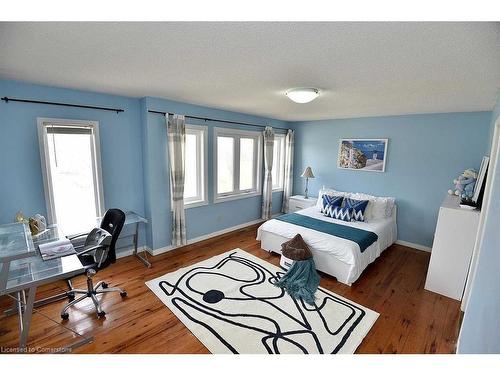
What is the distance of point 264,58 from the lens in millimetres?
1675

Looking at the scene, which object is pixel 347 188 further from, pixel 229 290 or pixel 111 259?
pixel 111 259

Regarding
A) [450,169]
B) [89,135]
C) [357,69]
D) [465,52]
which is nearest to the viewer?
[465,52]

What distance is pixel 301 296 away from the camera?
2518 millimetres

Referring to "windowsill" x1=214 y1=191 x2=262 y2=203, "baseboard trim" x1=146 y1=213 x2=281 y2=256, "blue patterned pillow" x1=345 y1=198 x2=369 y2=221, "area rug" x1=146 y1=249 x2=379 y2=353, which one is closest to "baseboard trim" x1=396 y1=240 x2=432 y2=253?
"blue patterned pillow" x1=345 y1=198 x2=369 y2=221

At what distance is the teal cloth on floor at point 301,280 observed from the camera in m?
2.57

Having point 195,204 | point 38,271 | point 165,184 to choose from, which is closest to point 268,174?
point 195,204

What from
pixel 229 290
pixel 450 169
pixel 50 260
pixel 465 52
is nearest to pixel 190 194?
pixel 229 290

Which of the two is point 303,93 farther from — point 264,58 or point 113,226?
point 113,226

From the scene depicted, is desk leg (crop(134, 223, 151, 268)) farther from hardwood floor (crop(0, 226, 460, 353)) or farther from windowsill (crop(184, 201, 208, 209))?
windowsill (crop(184, 201, 208, 209))

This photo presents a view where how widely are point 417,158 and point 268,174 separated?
8.69 ft

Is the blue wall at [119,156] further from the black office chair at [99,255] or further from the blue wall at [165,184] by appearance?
the black office chair at [99,255]

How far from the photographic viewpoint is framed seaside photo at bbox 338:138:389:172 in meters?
4.13

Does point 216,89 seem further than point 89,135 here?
No
